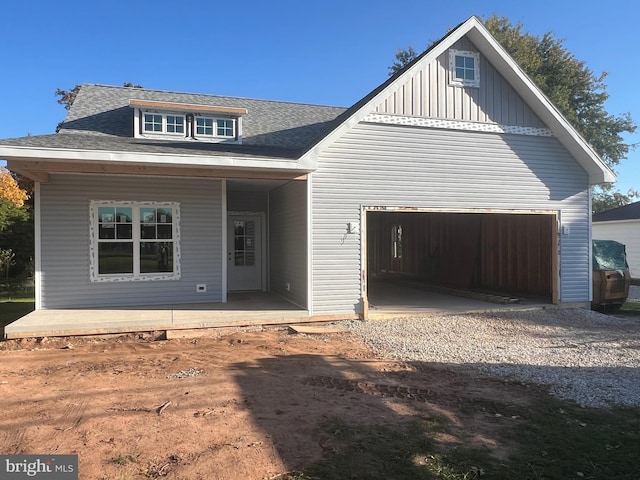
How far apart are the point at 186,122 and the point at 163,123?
1.87 feet

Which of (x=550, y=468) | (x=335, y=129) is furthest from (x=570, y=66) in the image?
(x=550, y=468)

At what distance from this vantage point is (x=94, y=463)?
3541 millimetres

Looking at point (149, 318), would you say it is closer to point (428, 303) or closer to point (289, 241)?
point (289, 241)

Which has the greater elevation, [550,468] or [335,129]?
[335,129]

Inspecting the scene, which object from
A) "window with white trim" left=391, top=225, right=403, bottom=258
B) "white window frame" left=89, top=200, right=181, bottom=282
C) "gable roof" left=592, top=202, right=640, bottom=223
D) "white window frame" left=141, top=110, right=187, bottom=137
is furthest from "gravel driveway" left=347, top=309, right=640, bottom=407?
"gable roof" left=592, top=202, right=640, bottom=223

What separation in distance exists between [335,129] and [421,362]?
4999mm

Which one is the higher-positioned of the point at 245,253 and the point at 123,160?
the point at 123,160

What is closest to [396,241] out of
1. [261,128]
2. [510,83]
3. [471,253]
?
[471,253]

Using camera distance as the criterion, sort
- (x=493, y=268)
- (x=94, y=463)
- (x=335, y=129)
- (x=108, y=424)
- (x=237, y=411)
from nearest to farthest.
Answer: (x=94, y=463), (x=108, y=424), (x=237, y=411), (x=335, y=129), (x=493, y=268)

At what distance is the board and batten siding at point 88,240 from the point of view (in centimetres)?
948

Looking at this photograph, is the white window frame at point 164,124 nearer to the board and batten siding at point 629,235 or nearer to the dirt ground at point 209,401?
the dirt ground at point 209,401

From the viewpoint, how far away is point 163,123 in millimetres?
11562

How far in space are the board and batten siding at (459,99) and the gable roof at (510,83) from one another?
0.42 ft

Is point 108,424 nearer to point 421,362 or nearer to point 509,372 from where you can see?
point 421,362
